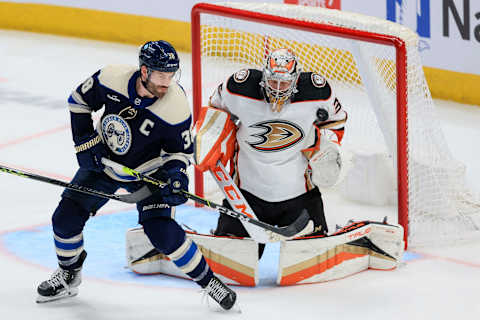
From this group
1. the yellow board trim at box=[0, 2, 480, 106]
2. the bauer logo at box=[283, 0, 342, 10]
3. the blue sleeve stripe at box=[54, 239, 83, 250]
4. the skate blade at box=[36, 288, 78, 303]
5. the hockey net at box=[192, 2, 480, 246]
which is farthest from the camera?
the yellow board trim at box=[0, 2, 480, 106]

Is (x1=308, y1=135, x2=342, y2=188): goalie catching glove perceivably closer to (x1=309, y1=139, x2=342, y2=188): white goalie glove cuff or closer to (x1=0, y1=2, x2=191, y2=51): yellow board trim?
(x1=309, y1=139, x2=342, y2=188): white goalie glove cuff

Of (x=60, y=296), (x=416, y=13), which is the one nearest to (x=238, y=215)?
(x=60, y=296)

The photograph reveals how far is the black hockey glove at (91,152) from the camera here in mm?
3582

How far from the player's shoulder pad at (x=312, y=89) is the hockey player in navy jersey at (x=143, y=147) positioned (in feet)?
1.88

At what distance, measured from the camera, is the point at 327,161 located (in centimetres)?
406

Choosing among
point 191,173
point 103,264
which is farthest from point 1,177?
point 103,264

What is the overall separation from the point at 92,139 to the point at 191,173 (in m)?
1.91

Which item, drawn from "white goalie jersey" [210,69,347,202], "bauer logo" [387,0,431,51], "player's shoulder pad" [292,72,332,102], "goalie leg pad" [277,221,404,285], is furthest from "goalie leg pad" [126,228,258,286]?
"bauer logo" [387,0,431,51]

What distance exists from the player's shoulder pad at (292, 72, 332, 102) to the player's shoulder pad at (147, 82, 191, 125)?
573 millimetres

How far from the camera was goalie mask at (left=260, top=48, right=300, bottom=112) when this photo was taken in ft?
12.5

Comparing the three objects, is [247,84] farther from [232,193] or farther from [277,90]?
[232,193]

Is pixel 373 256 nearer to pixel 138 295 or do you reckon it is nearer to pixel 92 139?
pixel 138 295

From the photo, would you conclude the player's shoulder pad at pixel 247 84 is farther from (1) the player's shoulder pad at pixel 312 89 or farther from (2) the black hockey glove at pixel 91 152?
(2) the black hockey glove at pixel 91 152

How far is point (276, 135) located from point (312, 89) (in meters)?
0.24
